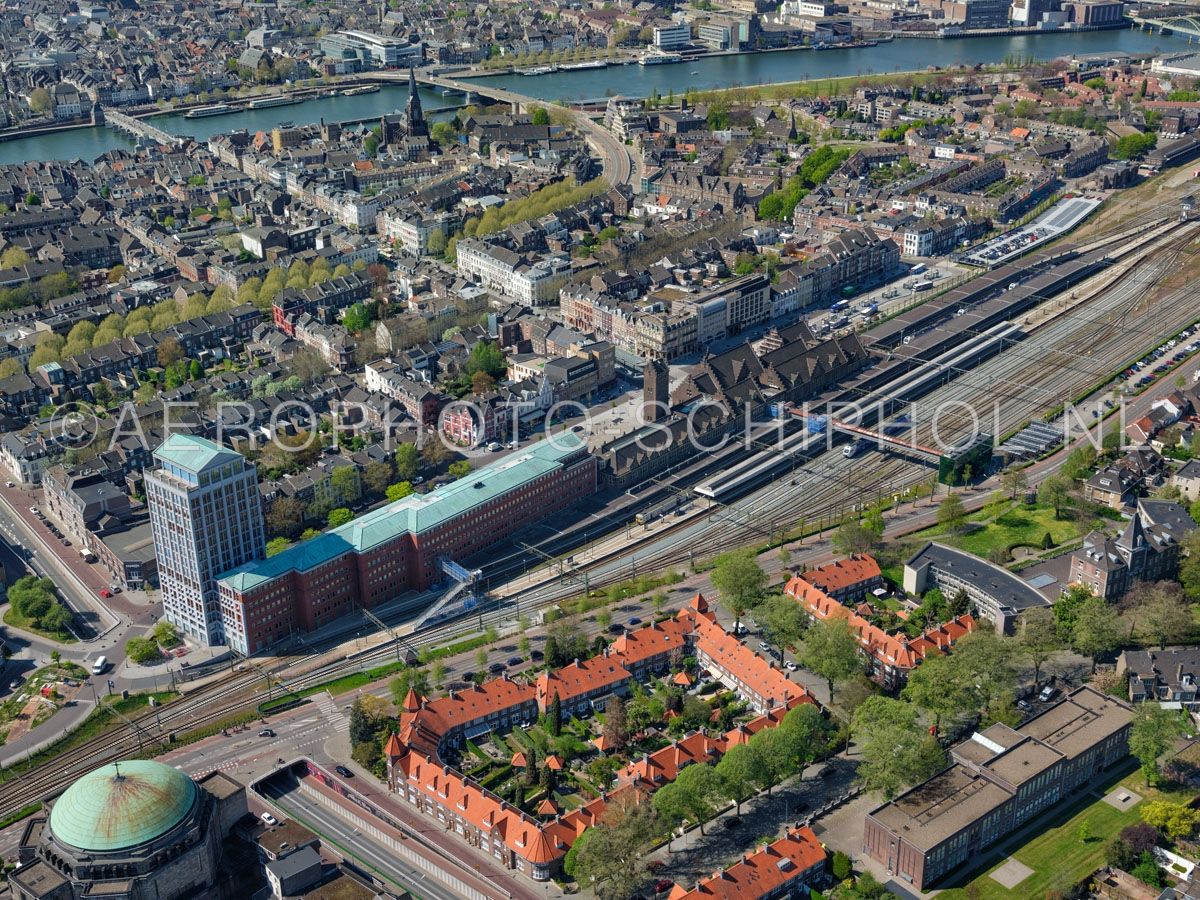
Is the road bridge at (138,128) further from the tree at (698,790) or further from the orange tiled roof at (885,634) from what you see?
the tree at (698,790)

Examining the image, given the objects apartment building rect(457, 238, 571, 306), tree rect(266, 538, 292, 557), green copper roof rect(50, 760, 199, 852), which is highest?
apartment building rect(457, 238, 571, 306)

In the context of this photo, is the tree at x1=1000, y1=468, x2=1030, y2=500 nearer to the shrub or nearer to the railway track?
the railway track

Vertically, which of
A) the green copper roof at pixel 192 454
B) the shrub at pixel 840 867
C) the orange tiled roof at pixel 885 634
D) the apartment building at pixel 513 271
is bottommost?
the shrub at pixel 840 867

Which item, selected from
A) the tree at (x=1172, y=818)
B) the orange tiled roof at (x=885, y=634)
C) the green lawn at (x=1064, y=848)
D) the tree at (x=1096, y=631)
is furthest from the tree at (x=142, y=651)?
the tree at (x=1172, y=818)

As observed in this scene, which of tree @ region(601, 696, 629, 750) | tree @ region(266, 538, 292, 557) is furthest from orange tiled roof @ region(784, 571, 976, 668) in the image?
tree @ region(266, 538, 292, 557)

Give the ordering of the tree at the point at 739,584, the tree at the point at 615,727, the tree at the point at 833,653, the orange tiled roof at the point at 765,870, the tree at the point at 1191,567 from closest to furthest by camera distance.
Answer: the orange tiled roof at the point at 765,870 → the tree at the point at 615,727 → the tree at the point at 833,653 → the tree at the point at 739,584 → the tree at the point at 1191,567

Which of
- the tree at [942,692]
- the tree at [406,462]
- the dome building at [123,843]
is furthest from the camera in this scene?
the tree at [406,462]

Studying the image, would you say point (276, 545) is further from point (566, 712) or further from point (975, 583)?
point (975, 583)
